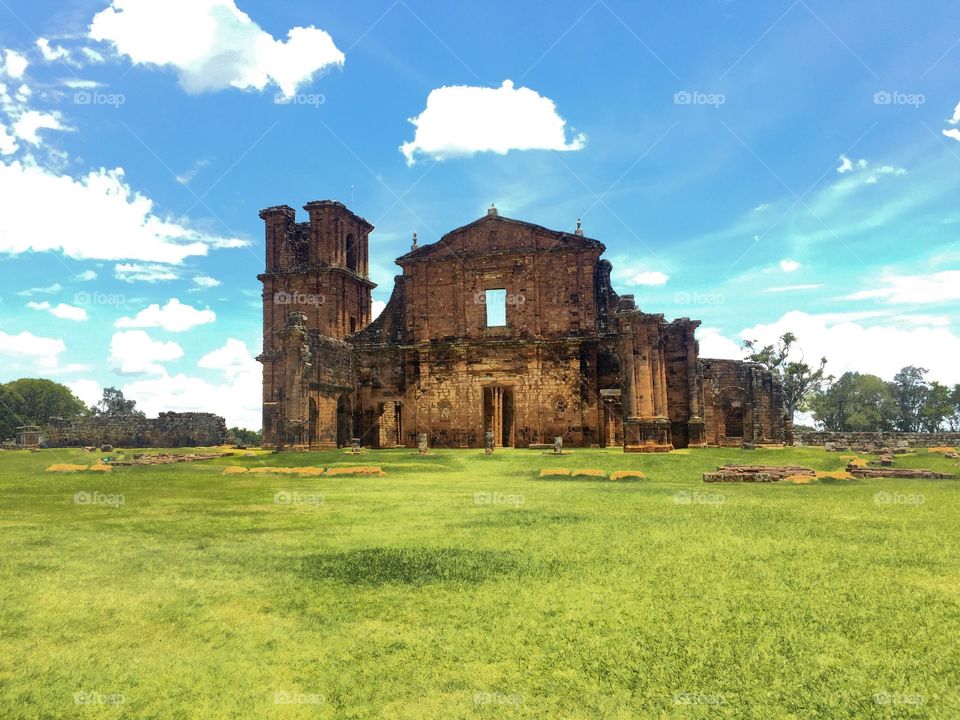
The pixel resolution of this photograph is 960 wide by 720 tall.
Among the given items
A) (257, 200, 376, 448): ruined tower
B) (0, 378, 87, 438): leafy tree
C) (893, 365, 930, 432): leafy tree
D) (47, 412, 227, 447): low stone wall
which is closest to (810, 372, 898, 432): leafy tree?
(893, 365, 930, 432): leafy tree

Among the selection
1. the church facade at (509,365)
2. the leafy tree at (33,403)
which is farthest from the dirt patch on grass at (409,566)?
the leafy tree at (33,403)

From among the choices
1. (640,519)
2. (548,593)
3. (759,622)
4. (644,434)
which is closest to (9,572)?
(548,593)

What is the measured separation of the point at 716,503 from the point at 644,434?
50.7 ft

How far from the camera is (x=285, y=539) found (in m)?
6.60

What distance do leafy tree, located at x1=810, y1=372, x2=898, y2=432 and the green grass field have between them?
2923 inches

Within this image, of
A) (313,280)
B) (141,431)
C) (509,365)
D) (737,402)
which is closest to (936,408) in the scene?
(737,402)

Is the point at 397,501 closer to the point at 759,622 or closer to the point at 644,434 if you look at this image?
the point at 759,622

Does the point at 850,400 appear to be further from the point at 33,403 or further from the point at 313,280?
the point at 33,403

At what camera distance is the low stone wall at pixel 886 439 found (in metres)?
33.5

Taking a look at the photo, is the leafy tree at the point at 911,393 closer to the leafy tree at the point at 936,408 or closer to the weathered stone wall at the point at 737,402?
Answer: the leafy tree at the point at 936,408

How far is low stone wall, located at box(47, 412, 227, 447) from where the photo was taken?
3922 cm

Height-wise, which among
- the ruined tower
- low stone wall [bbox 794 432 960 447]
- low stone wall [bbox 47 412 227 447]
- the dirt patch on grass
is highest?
the ruined tower

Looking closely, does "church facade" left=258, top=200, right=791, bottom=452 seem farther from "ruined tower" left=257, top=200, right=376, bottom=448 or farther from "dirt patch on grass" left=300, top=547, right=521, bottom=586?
"dirt patch on grass" left=300, top=547, right=521, bottom=586

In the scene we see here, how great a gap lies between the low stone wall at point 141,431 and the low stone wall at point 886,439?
1501 inches
